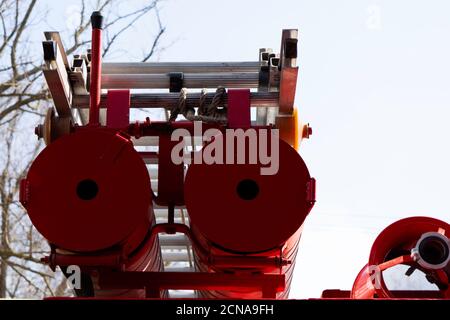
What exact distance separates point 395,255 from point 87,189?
4.41ft

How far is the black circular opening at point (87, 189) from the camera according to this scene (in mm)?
3979

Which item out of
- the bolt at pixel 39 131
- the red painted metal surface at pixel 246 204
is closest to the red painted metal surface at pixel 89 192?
the red painted metal surface at pixel 246 204

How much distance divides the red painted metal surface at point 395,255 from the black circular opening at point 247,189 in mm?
565

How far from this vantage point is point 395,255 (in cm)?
406

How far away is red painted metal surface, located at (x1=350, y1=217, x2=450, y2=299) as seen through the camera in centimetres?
381

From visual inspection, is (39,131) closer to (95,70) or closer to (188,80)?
(95,70)

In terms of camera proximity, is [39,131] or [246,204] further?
[39,131]

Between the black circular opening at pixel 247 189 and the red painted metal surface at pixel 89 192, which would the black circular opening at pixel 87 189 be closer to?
the red painted metal surface at pixel 89 192

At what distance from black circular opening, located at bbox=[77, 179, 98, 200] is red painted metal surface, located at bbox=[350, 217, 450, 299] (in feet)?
3.92

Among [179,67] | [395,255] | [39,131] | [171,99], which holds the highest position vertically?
[179,67]

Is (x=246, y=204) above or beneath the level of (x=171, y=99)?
beneath

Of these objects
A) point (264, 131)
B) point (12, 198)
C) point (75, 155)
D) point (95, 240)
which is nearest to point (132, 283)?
point (95, 240)

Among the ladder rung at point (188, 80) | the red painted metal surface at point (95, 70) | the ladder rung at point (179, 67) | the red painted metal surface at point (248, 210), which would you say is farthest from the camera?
the ladder rung at point (179, 67)

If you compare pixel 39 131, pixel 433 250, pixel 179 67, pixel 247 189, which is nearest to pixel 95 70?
pixel 39 131
